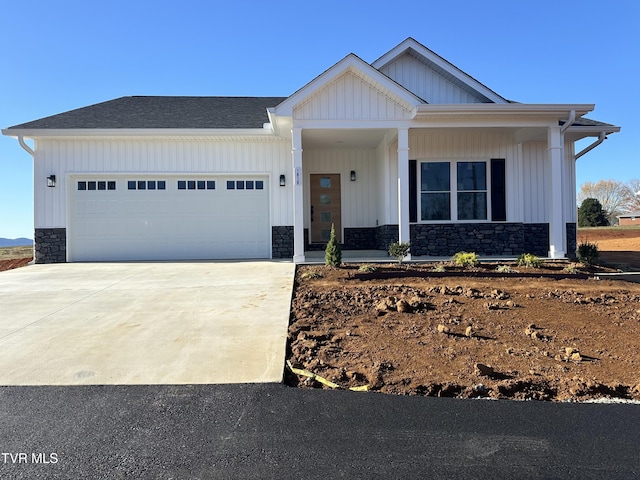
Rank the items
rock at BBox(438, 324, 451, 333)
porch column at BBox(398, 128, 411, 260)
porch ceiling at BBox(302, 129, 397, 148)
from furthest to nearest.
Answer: porch ceiling at BBox(302, 129, 397, 148), porch column at BBox(398, 128, 411, 260), rock at BBox(438, 324, 451, 333)

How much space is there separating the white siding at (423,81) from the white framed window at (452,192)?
2.14 metres

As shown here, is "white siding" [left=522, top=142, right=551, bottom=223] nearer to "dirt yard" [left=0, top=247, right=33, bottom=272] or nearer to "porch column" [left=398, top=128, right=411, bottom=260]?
"porch column" [left=398, top=128, right=411, bottom=260]

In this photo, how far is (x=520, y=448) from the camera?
108 inches

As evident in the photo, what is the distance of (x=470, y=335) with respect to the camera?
496 cm

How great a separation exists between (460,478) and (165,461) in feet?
5.88

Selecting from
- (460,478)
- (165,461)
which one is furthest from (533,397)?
(165,461)

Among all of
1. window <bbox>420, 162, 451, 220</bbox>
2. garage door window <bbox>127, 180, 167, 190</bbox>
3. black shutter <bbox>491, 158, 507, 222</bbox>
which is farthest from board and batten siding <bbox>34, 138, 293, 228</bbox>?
black shutter <bbox>491, 158, 507, 222</bbox>

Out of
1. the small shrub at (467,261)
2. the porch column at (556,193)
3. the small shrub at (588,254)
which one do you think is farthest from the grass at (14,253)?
the small shrub at (588,254)

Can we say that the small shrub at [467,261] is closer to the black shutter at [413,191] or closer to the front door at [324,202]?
the black shutter at [413,191]

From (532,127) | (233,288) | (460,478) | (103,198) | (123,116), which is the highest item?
(123,116)

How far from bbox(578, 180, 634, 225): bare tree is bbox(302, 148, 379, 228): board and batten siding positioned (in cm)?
5499

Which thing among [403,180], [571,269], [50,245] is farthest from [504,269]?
[50,245]

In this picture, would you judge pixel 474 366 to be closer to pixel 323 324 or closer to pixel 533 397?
pixel 533 397

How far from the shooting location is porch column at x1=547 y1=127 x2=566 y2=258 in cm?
1046
